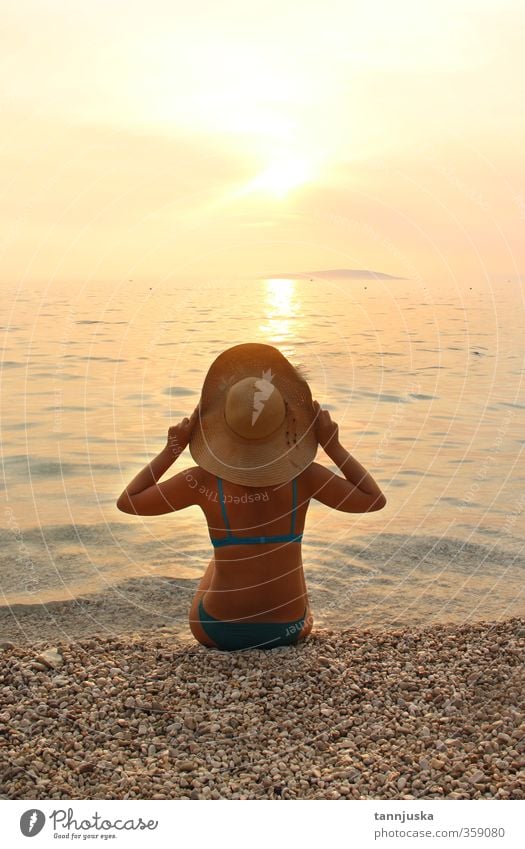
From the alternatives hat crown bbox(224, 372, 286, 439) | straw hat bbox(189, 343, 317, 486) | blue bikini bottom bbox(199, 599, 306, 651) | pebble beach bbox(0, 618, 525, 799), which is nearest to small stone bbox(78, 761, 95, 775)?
pebble beach bbox(0, 618, 525, 799)

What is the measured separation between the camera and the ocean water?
765 centimetres

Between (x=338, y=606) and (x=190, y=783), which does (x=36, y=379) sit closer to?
(x=338, y=606)

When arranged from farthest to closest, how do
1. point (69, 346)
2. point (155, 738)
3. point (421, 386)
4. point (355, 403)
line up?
point (69, 346)
point (421, 386)
point (355, 403)
point (155, 738)

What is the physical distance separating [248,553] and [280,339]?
8237 mm

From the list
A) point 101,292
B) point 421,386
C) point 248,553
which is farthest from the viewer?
point 101,292

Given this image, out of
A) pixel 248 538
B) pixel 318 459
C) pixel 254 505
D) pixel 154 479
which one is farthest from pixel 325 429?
pixel 318 459

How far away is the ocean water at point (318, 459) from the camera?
7.65 meters

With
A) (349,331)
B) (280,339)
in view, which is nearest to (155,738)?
(280,339)

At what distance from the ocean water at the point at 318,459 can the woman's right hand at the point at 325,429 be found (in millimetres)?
1358

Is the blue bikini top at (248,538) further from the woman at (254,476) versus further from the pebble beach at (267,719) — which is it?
the pebble beach at (267,719)

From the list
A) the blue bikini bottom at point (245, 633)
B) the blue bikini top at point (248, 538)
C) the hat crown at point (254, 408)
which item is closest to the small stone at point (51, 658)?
the blue bikini bottom at point (245, 633)

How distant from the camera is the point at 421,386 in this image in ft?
60.6

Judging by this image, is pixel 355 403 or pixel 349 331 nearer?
pixel 355 403

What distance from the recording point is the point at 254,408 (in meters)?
5.09
